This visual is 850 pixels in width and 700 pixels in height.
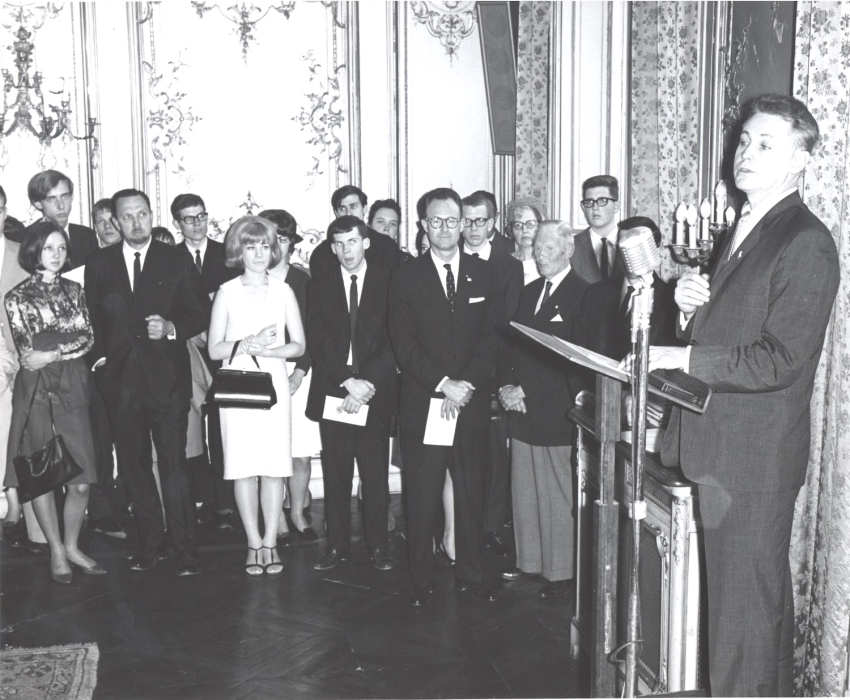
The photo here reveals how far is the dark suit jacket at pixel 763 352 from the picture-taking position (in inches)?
84.7

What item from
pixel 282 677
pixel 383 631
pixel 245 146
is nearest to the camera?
pixel 282 677

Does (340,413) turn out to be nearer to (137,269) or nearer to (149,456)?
(149,456)

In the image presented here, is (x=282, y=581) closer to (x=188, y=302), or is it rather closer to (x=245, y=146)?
(x=188, y=302)

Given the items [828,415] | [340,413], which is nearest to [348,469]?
[340,413]

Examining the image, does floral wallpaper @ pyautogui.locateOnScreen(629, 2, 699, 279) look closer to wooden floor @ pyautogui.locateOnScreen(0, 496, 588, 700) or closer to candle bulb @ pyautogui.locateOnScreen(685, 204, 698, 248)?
candle bulb @ pyautogui.locateOnScreen(685, 204, 698, 248)

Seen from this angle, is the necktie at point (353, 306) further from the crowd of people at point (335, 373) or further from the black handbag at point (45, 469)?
the black handbag at point (45, 469)

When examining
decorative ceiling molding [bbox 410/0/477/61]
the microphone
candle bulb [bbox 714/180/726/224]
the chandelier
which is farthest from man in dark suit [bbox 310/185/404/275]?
the microphone

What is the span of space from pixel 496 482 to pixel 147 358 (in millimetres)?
1863

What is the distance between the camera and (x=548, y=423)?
155 inches

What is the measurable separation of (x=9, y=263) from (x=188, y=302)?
0.97 meters

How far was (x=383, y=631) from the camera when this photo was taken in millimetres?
3557

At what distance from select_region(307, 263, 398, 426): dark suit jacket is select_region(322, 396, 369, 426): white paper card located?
4 cm

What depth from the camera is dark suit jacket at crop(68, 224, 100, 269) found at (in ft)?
16.6

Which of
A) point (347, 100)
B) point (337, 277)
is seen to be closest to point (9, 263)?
point (337, 277)
